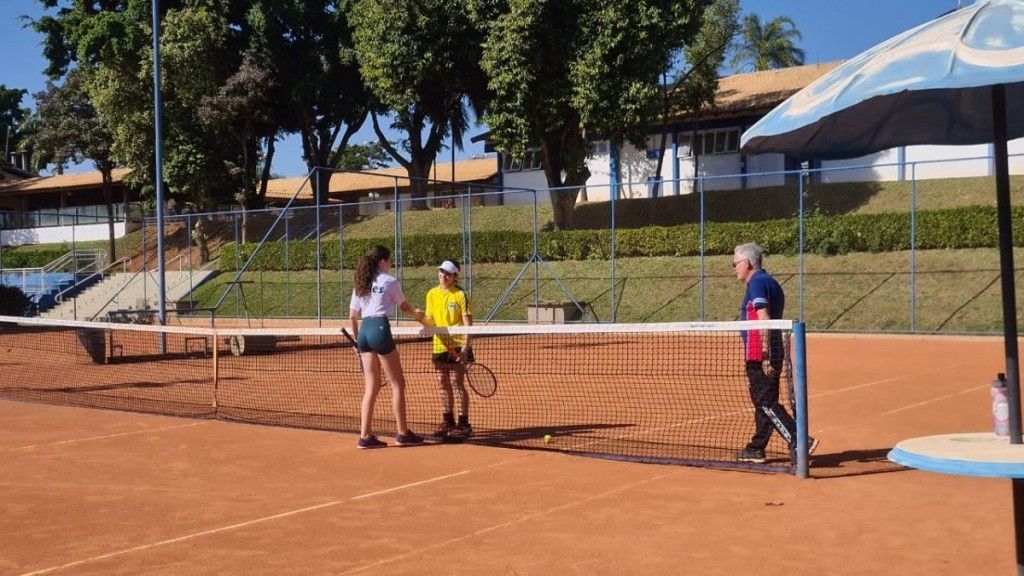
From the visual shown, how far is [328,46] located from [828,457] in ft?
128

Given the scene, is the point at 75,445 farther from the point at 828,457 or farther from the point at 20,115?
the point at 20,115

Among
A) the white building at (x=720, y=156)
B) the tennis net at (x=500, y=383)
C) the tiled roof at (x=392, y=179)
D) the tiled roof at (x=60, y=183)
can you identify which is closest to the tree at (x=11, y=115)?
the tiled roof at (x=60, y=183)

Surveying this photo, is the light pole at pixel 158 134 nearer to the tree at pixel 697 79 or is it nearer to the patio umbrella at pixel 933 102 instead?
the patio umbrella at pixel 933 102

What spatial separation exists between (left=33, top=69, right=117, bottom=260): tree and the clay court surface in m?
40.1

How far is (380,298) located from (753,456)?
3532mm

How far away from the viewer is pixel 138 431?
35.7 feet

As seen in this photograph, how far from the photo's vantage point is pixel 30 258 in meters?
46.2

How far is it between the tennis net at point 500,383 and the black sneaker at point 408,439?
25.5 inches

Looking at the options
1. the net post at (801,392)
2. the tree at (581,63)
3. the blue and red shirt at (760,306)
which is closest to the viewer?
the net post at (801,392)

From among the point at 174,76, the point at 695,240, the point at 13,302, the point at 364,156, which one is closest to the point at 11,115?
the point at 364,156

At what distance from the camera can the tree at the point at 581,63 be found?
32375mm

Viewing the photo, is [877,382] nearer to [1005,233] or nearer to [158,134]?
[1005,233]

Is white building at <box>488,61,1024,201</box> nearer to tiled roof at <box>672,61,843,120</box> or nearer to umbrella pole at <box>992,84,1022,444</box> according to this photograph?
tiled roof at <box>672,61,843,120</box>

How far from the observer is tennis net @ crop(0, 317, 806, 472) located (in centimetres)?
956
